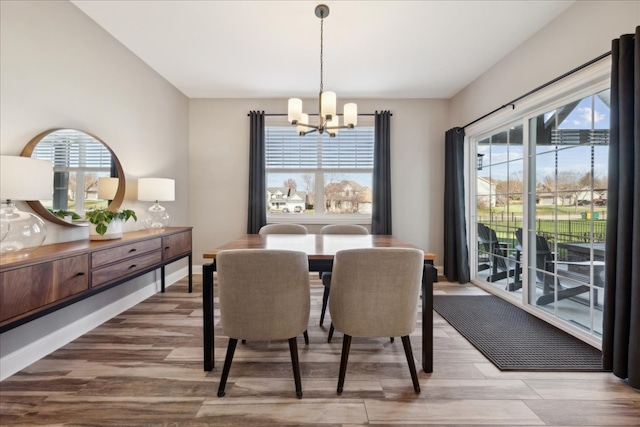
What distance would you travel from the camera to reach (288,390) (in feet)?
5.40

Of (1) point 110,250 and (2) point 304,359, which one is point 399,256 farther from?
(1) point 110,250

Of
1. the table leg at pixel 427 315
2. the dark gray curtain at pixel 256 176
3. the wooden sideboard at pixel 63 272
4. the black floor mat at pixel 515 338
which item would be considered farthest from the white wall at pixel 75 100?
the black floor mat at pixel 515 338

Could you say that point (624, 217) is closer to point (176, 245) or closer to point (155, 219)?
point (176, 245)

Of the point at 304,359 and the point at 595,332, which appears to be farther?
the point at 595,332

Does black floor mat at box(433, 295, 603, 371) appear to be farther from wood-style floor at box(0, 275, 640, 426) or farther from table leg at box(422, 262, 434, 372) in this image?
table leg at box(422, 262, 434, 372)

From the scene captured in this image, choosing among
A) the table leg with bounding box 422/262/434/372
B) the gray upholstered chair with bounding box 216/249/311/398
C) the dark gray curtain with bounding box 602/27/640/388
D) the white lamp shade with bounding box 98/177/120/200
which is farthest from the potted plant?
the dark gray curtain with bounding box 602/27/640/388

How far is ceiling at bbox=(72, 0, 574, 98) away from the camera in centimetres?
228

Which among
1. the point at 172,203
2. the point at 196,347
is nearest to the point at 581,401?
the point at 196,347

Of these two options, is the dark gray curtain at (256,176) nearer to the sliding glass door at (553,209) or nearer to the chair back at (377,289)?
the chair back at (377,289)

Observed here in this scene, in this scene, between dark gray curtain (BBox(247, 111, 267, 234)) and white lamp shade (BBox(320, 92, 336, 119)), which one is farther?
dark gray curtain (BBox(247, 111, 267, 234))

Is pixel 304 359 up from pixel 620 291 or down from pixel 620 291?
down

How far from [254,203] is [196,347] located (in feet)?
7.34

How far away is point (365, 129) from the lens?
13.7 feet

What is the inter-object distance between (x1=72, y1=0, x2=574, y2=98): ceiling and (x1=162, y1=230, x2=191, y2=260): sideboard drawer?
198 cm
